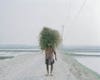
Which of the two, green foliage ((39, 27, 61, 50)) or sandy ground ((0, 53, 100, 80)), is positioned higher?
green foliage ((39, 27, 61, 50))

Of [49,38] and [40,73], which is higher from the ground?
[49,38]

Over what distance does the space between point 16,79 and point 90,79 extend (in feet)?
15.2

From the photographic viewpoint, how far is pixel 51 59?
19.5 m

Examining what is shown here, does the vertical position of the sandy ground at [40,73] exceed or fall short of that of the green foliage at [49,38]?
it falls short

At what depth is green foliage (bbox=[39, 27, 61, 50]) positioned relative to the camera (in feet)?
69.3

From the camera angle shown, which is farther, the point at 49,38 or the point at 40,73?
the point at 40,73

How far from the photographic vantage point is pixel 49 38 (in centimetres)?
2131

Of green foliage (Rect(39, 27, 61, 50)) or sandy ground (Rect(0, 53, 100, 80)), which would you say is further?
green foliage (Rect(39, 27, 61, 50))

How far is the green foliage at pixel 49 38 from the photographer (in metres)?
21.1

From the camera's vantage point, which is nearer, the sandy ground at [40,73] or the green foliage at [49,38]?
the sandy ground at [40,73]

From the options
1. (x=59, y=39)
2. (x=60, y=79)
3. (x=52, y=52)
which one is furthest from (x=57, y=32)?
(x=60, y=79)

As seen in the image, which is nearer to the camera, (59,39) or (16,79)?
(16,79)

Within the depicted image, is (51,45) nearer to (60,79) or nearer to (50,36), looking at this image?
(50,36)

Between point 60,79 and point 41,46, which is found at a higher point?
point 41,46
